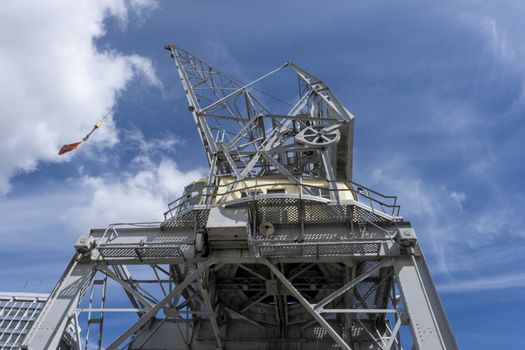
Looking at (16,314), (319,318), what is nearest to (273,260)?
(319,318)

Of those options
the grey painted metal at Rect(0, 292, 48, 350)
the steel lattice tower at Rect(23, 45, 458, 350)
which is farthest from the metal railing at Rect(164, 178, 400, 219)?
the grey painted metal at Rect(0, 292, 48, 350)

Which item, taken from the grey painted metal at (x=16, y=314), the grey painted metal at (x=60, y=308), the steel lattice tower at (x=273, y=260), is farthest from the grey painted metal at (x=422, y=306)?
the grey painted metal at (x=16, y=314)

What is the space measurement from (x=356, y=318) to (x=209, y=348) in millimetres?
6170

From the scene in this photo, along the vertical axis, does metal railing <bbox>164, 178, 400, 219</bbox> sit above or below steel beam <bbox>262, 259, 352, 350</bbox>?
above

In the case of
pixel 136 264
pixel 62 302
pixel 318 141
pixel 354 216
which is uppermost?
pixel 318 141

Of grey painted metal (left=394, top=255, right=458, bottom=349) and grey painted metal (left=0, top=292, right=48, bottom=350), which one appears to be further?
grey painted metal (left=0, top=292, right=48, bottom=350)

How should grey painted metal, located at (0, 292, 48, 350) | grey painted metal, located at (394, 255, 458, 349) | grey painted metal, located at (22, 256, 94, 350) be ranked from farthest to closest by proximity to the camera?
grey painted metal, located at (0, 292, 48, 350), grey painted metal, located at (22, 256, 94, 350), grey painted metal, located at (394, 255, 458, 349)

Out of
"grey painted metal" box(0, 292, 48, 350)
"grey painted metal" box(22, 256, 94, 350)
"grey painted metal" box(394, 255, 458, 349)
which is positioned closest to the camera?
"grey painted metal" box(394, 255, 458, 349)

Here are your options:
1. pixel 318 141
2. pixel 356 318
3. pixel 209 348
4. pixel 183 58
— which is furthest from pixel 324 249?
pixel 183 58

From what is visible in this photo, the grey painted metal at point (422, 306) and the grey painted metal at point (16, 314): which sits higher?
the grey painted metal at point (16, 314)

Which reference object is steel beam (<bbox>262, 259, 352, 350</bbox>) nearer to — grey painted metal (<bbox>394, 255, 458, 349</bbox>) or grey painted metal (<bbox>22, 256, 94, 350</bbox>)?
grey painted metal (<bbox>394, 255, 458, 349</bbox>)

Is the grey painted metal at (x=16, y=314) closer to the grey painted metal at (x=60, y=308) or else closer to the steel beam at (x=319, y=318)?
the grey painted metal at (x=60, y=308)

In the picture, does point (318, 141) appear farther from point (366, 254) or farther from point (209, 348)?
point (209, 348)

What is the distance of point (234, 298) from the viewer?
55.8ft
